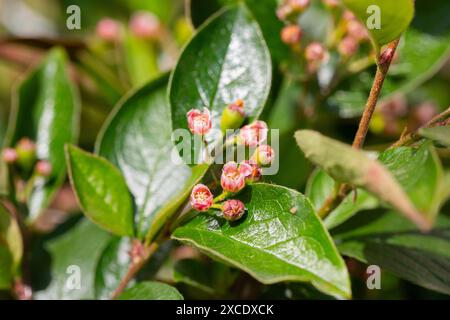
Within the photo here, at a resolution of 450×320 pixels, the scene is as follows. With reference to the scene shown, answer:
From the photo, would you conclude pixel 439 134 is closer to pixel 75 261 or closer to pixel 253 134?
pixel 253 134

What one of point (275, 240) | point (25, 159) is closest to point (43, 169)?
point (25, 159)

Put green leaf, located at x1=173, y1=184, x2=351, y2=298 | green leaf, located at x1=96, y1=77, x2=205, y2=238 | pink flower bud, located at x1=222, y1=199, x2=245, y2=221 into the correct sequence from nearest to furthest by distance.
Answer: green leaf, located at x1=173, y1=184, x2=351, y2=298 < pink flower bud, located at x1=222, y1=199, x2=245, y2=221 < green leaf, located at x1=96, y1=77, x2=205, y2=238

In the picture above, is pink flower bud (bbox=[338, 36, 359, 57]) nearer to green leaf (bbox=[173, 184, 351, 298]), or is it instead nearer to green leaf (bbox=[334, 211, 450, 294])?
green leaf (bbox=[334, 211, 450, 294])

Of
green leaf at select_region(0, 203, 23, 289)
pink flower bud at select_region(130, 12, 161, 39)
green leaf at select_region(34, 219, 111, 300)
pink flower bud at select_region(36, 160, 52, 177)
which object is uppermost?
pink flower bud at select_region(130, 12, 161, 39)

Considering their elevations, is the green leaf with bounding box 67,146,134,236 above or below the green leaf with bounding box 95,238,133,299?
above

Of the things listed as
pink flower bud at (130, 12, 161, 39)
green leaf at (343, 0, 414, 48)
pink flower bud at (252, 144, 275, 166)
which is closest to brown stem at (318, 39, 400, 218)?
green leaf at (343, 0, 414, 48)

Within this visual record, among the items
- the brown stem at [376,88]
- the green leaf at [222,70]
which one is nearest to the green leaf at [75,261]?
the green leaf at [222,70]

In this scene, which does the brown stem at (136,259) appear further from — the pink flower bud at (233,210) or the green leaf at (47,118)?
the green leaf at (47,118)
